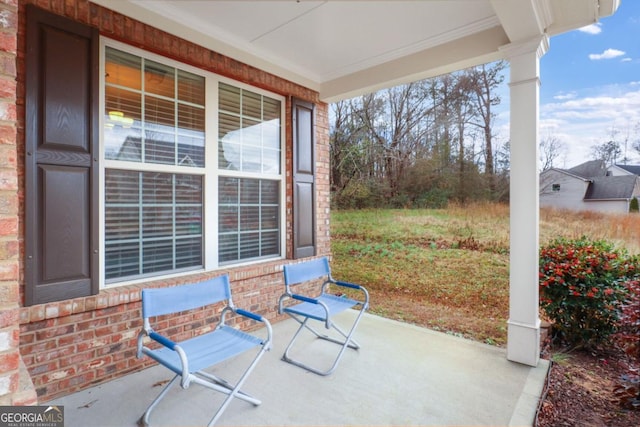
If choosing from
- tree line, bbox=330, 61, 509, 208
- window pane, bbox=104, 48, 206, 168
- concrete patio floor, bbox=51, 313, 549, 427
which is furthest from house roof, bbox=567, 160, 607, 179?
window pane, bbox=104, 48, 206, 168

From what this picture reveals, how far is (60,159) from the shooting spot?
2111 millimetres

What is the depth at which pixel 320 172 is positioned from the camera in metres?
4.09

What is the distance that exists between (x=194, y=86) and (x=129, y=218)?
132 cm

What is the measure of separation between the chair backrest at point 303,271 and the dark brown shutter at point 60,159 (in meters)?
1.43

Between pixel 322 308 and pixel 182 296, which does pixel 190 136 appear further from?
pixel 322 308

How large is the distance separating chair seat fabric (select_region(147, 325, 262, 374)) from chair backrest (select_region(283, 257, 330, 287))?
71 cm

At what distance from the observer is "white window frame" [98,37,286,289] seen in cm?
241

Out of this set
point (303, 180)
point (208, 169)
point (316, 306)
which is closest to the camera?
point (316, 306)

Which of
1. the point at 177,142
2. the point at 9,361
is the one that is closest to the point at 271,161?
the point at 177,142

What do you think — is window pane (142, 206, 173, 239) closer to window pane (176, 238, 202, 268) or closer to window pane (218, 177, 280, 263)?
window pane (176, 238, 202, 268)

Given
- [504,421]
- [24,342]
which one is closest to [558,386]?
[504,421]

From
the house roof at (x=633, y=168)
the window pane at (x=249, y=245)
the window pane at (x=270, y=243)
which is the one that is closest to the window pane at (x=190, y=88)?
the window pane at (x=249, y=245)

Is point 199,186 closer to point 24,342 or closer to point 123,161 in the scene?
point 123,161

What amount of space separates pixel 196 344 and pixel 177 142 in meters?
1.72
